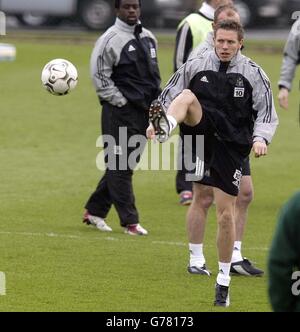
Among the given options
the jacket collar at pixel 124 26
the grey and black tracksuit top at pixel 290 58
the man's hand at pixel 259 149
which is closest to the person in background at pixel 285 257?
the man's hand at pixel 259 149

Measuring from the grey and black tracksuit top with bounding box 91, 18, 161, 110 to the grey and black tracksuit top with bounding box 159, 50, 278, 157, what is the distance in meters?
2.76

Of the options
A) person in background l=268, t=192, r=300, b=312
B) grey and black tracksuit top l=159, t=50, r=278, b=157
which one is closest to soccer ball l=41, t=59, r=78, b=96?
grey and black tracksuit top l=159, t=50, r=278, b=157

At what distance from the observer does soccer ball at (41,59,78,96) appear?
11.7 m

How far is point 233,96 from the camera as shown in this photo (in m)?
9.70

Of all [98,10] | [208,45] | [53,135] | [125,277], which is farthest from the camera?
[98,10]

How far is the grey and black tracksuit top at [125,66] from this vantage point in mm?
12469

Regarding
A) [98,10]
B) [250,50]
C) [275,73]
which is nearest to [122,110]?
[275,73]

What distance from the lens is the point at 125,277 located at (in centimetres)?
1042

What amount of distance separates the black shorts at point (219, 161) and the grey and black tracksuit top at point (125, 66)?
281 cm

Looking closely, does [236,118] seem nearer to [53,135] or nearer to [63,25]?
[53,135]

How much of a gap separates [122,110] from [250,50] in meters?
21.4

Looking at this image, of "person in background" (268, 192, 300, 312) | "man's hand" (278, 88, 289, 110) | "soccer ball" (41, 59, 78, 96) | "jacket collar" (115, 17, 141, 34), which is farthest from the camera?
"man's hand" (278, 88, 289, 110)

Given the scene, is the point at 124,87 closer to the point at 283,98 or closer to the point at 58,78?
the point at 58,78

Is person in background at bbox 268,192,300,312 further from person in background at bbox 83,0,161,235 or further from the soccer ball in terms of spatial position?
person in background at bbox 83,0,161,235
